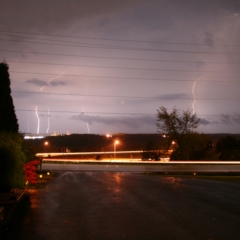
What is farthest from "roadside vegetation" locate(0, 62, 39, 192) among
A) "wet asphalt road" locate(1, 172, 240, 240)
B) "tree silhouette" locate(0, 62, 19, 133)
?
"wet asphalt road" locate(1, 172, 240, 240)

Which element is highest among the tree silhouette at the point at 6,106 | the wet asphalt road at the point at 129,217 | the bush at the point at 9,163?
the tree silhouette at the point at 6,106

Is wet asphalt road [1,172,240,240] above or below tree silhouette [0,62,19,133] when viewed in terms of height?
below

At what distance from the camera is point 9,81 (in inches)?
695

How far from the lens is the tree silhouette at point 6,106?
54.9ft

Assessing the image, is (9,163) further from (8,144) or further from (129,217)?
(129,217)

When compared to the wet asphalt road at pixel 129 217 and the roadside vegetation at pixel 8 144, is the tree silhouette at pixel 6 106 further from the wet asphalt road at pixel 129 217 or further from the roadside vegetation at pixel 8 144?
the wet asphalt road at pixel 129 217

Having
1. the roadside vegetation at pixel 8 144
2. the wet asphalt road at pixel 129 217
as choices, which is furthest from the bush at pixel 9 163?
the wet asphalt road at pixel 129 217

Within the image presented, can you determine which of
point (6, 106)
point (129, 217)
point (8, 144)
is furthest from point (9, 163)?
point (129, 217)

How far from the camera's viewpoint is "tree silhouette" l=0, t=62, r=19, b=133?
659 inches

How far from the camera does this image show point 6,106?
1698cm

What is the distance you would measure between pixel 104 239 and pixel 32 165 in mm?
14588

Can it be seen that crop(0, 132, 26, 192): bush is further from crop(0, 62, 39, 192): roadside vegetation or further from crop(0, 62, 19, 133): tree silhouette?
crop(0, 62, 19, 133): tree silhouette

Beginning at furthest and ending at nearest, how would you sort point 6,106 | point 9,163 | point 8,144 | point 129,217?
1. point 6,106
2. point 8,144
3. point 9,163
4. point 129,217

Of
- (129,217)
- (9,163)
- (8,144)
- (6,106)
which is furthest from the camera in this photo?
(6,106)
